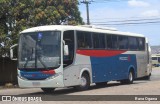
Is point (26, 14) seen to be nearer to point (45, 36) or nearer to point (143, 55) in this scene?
point (143, 55)

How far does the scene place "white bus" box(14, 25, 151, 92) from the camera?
20812mm

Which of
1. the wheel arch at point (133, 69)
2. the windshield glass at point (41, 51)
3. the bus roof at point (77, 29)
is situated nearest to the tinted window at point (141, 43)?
the bus roof at point (77, 29)

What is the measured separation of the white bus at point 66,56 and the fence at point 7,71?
963 centimetres

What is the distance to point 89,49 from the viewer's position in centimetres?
2348

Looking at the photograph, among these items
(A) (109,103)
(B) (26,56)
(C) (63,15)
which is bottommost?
(A) (109,103)

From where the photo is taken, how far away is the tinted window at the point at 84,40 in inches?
883

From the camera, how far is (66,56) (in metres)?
21.3

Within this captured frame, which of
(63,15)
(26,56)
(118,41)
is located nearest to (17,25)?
(63,15)

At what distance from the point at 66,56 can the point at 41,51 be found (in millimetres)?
1199

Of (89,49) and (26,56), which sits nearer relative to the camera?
(26,56)

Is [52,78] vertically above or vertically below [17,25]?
below

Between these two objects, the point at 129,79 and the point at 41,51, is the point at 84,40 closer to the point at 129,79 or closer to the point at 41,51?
the point at 41,51

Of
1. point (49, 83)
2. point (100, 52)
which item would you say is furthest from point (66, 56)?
point (100, 52)

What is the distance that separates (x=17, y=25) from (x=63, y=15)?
5200mm
